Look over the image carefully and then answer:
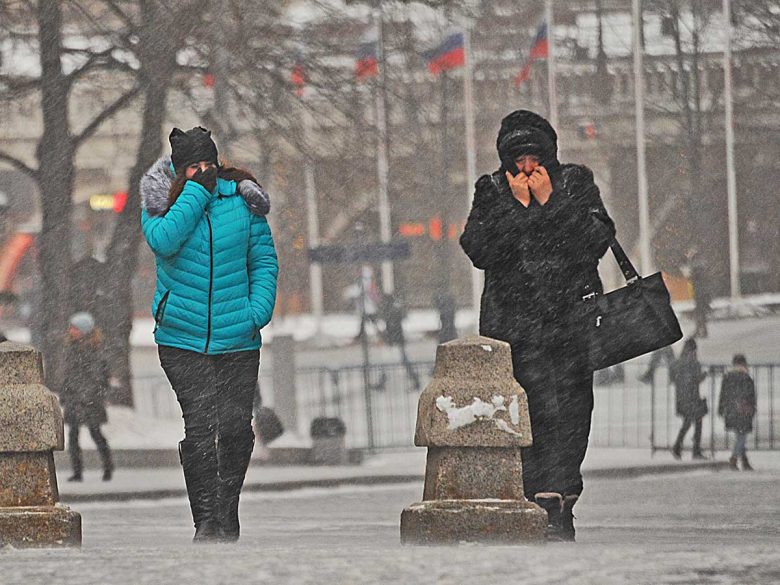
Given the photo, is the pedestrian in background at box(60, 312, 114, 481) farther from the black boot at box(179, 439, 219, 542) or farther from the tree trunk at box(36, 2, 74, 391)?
the black boot at box(179, 439, 219, 542)

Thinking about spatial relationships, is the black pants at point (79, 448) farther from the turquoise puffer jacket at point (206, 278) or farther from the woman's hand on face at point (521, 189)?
the woman's hand on face at point (521, 189)

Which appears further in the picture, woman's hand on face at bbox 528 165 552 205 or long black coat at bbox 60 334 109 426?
long black coat at bbox 60 334 109 426

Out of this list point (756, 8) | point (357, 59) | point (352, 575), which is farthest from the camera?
point (756, 8)

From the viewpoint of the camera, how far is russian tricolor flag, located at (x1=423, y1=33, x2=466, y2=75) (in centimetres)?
4131

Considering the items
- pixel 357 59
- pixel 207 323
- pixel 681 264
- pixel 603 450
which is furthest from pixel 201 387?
pixel 681 264

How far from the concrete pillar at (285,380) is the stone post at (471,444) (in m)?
15.5

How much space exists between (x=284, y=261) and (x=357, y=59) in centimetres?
2869

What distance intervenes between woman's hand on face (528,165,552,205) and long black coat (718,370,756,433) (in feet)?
40.4

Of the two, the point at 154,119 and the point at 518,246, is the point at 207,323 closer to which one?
the point at 518,246

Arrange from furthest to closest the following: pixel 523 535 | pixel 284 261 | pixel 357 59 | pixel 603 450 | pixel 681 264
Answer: pixel 284 261 → pixel 681 264 → pixel 357 59 → pixel 603 450 → pixel 523 535

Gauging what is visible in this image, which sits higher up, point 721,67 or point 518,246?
point 721,67

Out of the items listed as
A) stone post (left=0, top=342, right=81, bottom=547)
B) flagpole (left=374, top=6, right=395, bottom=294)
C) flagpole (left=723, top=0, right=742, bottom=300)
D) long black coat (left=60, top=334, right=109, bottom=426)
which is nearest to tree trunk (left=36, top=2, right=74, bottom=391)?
long black coat (left=60, top=334, right=109, bottom=426)

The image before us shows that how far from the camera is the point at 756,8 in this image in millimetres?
44031

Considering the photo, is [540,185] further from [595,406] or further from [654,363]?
[595,406]
